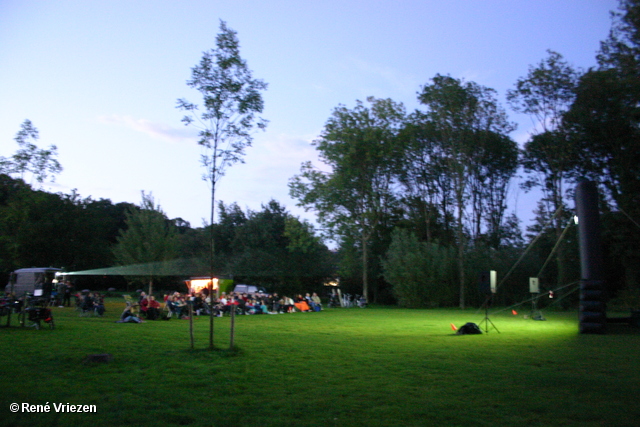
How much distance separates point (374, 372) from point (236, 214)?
4436 centimetres

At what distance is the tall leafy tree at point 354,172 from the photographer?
36.2 metres

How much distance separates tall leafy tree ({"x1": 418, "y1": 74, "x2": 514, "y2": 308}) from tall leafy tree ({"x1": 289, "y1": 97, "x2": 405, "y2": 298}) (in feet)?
13.3

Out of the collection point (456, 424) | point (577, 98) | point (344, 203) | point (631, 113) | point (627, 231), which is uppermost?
point (577, 98)

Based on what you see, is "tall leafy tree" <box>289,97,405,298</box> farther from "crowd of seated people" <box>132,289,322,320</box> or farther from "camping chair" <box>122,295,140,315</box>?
"camping chair" <box>122,295,140,315</box>

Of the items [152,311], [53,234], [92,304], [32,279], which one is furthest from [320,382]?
[53,234]

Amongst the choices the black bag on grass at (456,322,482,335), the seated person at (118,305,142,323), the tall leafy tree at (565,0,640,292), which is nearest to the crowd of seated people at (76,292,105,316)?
the seated person at (118,305,142,323)

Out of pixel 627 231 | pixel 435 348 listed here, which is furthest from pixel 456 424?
pixel 627 231

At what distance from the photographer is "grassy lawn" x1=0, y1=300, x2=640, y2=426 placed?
17.1 ft

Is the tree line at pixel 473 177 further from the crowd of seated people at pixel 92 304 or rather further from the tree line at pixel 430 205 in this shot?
the crowd of seated people at pixel 92 304

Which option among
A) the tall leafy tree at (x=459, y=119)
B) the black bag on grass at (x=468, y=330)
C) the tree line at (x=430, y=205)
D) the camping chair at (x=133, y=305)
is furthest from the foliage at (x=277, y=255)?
the black bag on grass at (x=468, y=330)

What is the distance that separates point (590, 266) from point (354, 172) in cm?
2260

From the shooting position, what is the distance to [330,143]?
1447 inches

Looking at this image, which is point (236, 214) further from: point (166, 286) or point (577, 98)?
point (577, 98)

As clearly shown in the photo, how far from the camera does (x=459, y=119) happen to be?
32.6 m
